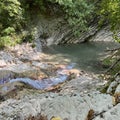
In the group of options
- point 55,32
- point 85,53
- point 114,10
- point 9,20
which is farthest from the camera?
point 55,32

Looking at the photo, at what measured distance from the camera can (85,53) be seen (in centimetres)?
1817

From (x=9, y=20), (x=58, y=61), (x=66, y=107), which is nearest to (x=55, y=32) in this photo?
(x=9, y=20)

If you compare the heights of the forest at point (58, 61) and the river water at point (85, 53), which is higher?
the forest at point (58, 61)

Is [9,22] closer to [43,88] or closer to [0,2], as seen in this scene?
[0,2]

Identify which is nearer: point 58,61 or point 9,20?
point 58,61

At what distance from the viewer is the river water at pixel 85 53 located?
1486cm

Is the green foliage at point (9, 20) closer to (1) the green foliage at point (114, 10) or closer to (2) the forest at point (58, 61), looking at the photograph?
(2) the forest at point (58, 61)

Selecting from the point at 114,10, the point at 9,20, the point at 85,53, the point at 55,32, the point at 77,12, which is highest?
the point at 114,10

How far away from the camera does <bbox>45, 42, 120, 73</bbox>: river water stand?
14.9 m

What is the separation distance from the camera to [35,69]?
13.1 meters

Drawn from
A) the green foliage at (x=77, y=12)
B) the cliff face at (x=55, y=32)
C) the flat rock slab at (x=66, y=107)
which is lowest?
the cliff face at (x=55, y=32)

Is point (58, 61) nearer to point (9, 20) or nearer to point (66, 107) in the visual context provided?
point (9, 20)

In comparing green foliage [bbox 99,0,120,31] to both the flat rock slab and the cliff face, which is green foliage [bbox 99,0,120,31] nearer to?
the flat rock slab

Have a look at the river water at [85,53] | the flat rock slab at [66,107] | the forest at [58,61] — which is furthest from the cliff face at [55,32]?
the flat rock slab at [66,107]
